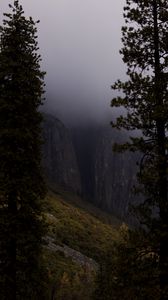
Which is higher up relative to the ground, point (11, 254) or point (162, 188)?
point (162, 188)

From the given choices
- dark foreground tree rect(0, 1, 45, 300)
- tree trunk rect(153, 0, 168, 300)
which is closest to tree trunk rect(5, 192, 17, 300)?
dark foreground tree rect(0, 1, 45, 300)

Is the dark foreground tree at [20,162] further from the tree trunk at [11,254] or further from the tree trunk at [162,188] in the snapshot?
the tree trunk at [162,188]

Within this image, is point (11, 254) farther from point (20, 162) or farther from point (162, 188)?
point (162, 188)

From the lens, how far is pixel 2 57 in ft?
80.6

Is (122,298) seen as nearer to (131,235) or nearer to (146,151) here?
(131,235)

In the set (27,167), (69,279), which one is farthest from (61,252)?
(27,167)

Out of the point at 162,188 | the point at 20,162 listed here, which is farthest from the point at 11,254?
the point at 162,188

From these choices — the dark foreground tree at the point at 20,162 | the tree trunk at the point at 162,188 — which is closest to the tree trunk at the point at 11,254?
the dark foreground tree at the point at 20,162

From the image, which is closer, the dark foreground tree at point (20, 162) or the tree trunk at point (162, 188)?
the tree trunk at point (162, 188)

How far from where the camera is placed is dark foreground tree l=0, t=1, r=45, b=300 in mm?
22906

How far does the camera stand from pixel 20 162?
77.9 ft

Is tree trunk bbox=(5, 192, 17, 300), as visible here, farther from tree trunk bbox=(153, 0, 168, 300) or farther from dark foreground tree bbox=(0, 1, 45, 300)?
tree trunk bbox=(153, 0, 168, 300)

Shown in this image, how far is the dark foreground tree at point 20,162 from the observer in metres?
22.9

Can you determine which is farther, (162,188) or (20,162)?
(20,162)
